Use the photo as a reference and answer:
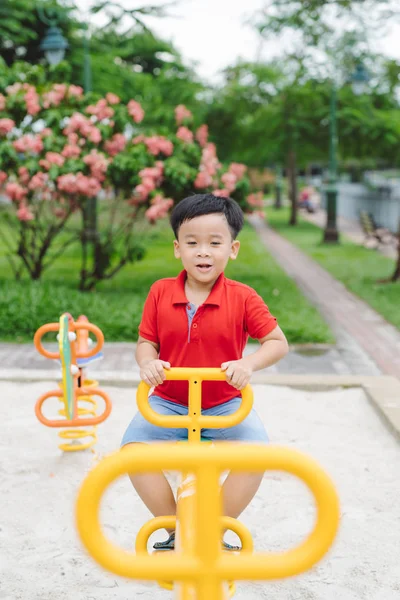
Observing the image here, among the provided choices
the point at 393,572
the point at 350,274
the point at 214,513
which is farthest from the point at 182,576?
the point at 350,274

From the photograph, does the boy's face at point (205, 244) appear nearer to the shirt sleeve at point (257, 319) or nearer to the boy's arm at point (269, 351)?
the shirt sleeve at point (257, 319)

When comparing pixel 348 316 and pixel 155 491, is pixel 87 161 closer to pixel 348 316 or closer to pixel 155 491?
pixel 348 316

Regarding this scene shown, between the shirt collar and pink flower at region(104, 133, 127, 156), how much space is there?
6683 mm

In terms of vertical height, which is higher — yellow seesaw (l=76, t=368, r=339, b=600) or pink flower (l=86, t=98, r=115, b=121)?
pink flower (l=86, t=98, r=115, b=121)

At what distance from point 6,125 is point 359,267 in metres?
7.97

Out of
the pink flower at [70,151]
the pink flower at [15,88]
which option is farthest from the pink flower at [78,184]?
the pink flower at [15,88]

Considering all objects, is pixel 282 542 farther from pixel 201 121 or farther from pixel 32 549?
pixel 201 121

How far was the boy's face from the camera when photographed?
263cm

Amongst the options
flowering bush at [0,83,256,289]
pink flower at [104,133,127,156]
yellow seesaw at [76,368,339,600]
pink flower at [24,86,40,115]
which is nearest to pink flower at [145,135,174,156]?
flowering bush at [0,83,256,289]

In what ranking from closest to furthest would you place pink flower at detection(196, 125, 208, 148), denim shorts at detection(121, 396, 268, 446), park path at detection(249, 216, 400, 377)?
1. denim shorts at detection(121, 396, 268, 446)
2. park path at detection(249, 216, 400, 377)
3. pink flower at detection(196, 125, 208, 148)

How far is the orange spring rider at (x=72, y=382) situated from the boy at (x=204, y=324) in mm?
1138

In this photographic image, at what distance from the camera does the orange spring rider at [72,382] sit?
389cm

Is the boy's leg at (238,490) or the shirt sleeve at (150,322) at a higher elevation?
the shirt sleeve at (150,322)

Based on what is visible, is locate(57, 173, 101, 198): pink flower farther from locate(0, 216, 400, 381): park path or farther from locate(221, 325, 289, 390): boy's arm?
locate(221, 325, 289, 390): boy's arm
